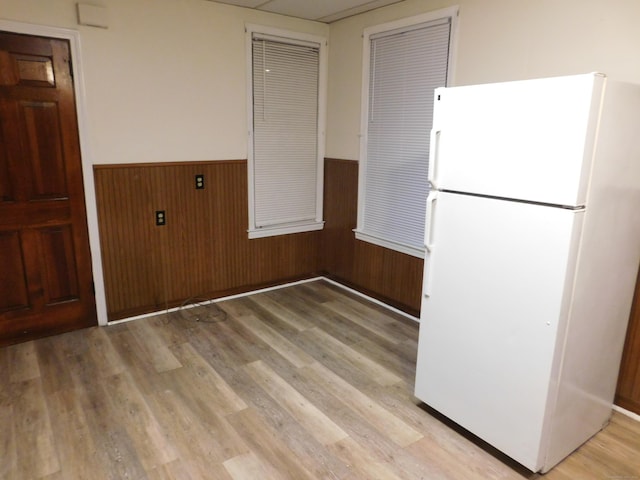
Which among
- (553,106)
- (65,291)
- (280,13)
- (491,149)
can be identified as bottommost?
(65,291)

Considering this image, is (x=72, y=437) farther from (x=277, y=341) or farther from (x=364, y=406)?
(x=364, y=406)

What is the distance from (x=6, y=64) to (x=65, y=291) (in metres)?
1.61

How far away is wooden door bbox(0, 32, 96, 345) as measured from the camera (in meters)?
2.98

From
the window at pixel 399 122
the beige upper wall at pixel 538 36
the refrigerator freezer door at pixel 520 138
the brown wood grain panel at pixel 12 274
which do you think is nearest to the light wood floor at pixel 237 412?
the brown wood grain panel at pixel 12 274

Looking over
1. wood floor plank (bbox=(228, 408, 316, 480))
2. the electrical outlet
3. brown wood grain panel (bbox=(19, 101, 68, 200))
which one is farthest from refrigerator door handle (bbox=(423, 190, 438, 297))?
brown wood grain panel (bbox=(19, 101, 68, 200))

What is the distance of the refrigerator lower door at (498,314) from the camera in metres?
1.89

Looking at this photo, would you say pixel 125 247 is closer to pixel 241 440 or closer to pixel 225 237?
pixel 225 237

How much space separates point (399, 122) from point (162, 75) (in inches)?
75.1

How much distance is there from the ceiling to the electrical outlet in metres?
1.75

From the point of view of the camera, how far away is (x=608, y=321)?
7.25 feet

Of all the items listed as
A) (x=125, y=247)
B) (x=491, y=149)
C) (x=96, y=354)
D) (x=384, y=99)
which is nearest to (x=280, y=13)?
(x=384, y=99)

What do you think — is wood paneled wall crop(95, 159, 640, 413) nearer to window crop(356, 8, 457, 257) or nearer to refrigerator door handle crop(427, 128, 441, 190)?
window crop(356, 8, 457, 257)

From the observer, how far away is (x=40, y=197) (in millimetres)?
3182

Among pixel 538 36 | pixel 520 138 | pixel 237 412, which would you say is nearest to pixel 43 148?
pixel 237 412
